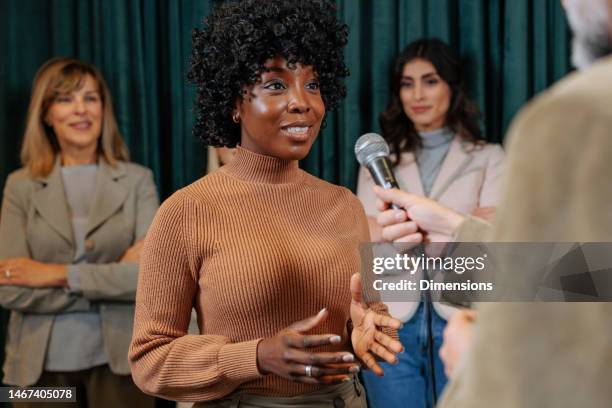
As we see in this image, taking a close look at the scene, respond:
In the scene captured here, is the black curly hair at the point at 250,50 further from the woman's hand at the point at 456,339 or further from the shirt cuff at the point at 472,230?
the woman's hand at the point at 456,339

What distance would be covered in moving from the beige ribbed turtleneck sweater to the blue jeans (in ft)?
4.32

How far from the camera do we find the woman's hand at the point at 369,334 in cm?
153

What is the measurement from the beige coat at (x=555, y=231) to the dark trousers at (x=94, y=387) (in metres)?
2.48

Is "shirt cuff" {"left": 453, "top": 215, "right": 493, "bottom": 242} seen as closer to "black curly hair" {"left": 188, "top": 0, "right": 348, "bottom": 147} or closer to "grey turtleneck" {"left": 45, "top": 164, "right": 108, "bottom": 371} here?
"black curly hair" {"left": 188, "top": 0, "right": 348, "bottom": 147}

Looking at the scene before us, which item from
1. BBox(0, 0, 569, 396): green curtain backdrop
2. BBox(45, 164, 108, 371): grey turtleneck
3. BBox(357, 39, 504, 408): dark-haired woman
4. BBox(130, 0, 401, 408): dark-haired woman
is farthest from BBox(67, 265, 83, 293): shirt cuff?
BBox(130, 0, 401, 408): dark-haired woman

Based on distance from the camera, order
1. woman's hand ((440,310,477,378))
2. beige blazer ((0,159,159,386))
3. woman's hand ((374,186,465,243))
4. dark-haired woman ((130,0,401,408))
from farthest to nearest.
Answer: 1. beige blazer ((0,159,159,386))
2. dark-haired woman ((130,0,401,408))
3. woman's hand ((374,186,465,243))
4. woman's hand ((440,310,477,378))

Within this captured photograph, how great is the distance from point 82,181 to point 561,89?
8.86 ft

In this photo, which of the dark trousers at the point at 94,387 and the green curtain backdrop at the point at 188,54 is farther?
the green curtain backdrop at the point at 188,54

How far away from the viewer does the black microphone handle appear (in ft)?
5.24

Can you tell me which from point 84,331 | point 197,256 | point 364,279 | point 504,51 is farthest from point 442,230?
point 504,51

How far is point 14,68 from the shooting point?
368 cm

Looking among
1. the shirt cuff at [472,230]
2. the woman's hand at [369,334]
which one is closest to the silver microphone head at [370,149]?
the woman's hand at [369,334]

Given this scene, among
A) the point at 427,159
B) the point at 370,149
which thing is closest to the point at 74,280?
the point at 427,159

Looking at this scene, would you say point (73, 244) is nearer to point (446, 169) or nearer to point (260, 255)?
point (446, 169)
